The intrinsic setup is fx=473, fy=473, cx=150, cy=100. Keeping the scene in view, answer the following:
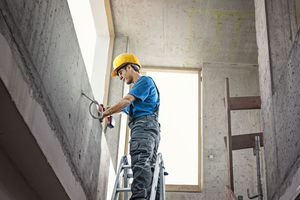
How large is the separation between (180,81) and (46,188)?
4.95 m

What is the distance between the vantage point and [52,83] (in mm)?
2812

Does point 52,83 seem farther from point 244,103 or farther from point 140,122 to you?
point 244,103

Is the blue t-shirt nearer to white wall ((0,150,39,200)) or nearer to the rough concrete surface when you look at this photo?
white wall ((0,150,39,200))

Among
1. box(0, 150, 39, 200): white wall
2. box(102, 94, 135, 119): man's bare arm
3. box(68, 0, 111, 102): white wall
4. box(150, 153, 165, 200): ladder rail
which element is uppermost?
box(68, 0, 111, 102): white wall

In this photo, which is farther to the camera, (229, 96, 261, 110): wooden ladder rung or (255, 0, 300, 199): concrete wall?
(229, 96, 261, 110): wooden ladder rung

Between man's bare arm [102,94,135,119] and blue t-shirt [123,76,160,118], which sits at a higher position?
blue t-shirt [123,76,160,118]

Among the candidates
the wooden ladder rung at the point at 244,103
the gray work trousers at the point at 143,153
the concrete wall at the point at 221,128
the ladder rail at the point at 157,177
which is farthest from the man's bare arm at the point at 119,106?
the concrete wall at the point at 221,128

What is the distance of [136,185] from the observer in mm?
3662

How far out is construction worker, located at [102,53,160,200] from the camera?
3726mm

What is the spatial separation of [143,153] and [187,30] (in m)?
3.63

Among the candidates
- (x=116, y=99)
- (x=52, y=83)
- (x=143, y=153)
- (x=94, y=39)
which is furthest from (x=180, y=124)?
(x=52, y=83)

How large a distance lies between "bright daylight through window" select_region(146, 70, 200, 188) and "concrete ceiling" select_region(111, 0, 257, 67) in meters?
0.26

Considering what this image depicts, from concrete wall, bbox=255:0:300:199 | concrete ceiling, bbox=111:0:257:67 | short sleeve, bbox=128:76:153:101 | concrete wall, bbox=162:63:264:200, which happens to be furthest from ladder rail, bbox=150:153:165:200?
concrete ceiling, bbox=111:0:257:67

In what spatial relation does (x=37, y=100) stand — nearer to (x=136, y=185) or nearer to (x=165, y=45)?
(x=136, y=185)
